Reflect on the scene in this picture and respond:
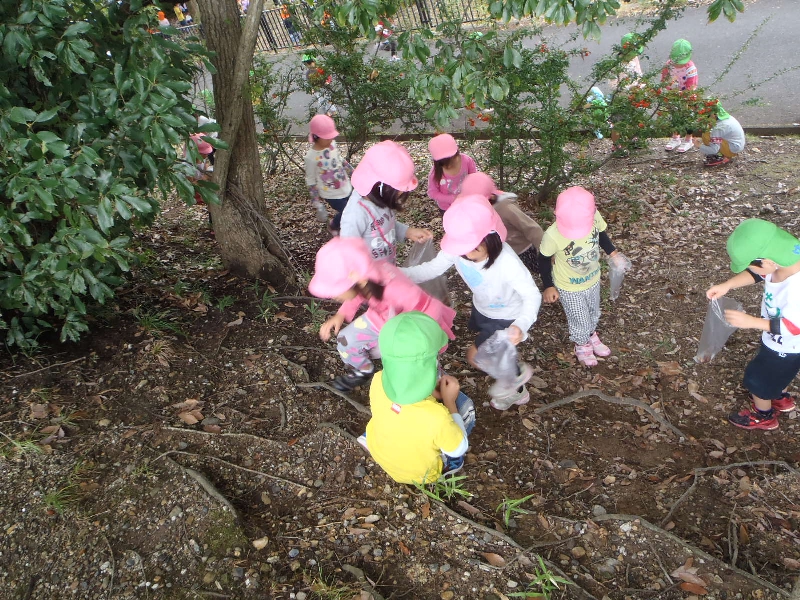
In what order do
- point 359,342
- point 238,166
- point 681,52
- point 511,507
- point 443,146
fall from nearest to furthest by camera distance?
point 511,507 → point 359,342 → point 443,146 → point 238,166 → point 681,52

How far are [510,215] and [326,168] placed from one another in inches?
72.9

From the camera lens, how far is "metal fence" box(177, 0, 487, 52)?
4.21 m

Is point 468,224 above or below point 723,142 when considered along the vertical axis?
above

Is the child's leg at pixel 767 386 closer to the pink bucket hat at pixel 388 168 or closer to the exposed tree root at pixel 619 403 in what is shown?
the exposed tree root at pixel 619 403

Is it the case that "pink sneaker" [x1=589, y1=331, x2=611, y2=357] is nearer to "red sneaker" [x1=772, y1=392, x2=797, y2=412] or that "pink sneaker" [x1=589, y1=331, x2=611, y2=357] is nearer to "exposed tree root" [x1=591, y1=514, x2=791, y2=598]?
"red sneaker" [x1=772, y1=392, x2=797, y2=412]

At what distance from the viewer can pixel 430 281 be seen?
397 centimetres

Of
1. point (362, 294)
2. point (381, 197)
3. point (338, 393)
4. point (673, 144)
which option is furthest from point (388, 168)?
point (673, 144)

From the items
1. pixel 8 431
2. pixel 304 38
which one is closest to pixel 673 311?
pixel 304 38

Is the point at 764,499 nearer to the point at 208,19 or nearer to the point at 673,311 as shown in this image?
the point at 673,311

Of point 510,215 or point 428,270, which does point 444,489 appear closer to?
point 428,270

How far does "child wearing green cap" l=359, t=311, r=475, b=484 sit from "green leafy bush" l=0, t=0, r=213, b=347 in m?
1.47

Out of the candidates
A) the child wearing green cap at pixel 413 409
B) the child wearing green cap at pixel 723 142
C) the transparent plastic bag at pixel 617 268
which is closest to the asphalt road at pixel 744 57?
the child wearing green cap at pixel 723 142

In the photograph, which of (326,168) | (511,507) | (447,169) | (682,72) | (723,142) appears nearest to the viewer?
(511,507)

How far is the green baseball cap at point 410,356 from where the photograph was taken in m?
2.38
